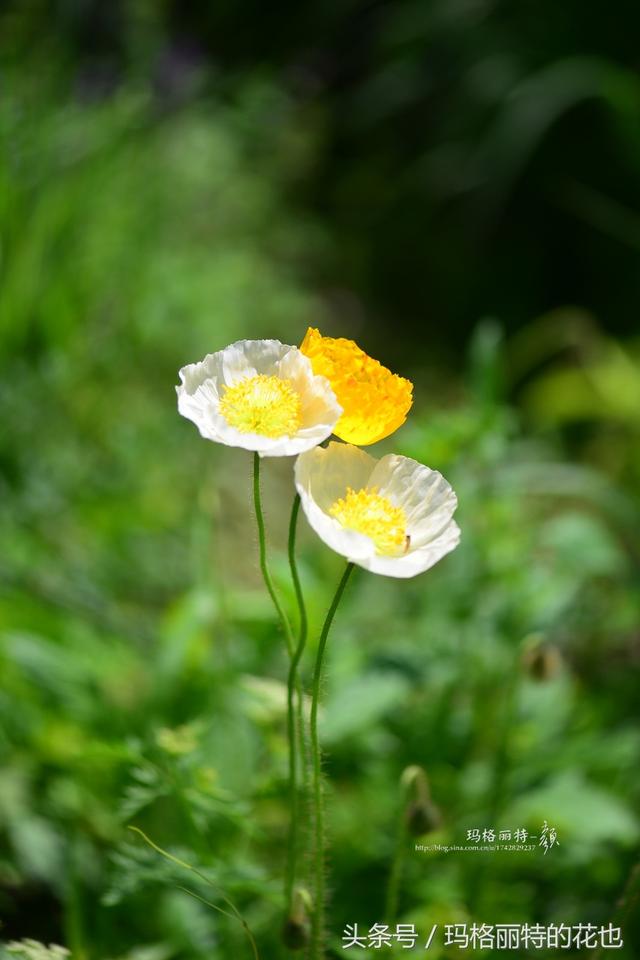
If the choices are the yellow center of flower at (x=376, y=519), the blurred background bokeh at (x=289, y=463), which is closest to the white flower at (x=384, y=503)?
the yellow center of flower at (x=376, y=519)

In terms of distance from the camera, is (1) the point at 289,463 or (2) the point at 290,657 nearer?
(2) the point at 290,657

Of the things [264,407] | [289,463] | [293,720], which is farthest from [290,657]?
[289,463]

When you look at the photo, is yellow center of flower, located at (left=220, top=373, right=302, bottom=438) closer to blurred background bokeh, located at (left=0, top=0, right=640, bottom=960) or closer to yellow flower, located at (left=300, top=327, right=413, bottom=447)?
yellow flower, located at (left=300, top=327, right=413, bottom=447)

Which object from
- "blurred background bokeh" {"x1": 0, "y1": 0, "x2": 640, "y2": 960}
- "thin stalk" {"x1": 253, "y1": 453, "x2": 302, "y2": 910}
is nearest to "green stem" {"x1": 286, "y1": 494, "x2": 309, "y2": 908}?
"thin stalk" {"x1": 253, "y1": 453, "x2": 302, "y2": 910}

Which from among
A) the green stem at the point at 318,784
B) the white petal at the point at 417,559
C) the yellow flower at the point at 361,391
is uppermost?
the yellow flower at the point at 361,391

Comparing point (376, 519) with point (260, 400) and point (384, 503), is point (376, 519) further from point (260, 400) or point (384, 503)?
point (260, 400)

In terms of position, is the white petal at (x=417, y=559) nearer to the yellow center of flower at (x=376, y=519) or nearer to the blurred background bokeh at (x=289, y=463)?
the yellow center of flower at (x=376, y=519)
